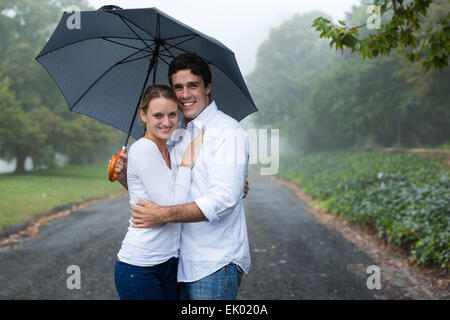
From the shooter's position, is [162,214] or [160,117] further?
[160,117]

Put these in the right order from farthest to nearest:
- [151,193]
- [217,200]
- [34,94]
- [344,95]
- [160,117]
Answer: [344,95] → [34,94] → [160,117] → [151,193] → [217,200]

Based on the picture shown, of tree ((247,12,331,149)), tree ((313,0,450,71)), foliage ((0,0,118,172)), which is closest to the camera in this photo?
tree ((313,0,450,71))

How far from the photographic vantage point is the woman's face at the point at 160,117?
90.3 inches

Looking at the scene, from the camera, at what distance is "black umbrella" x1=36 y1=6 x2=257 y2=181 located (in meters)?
2.77

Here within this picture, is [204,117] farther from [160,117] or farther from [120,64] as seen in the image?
[120,64]

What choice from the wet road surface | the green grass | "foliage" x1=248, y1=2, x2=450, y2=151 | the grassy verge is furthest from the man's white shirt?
"foliage" x1=248, y1=2, x2=450, y2=151

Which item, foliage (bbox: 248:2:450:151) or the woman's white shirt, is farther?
foliage (bbox: 248:2:450:151)

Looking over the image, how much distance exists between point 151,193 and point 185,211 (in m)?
0.26

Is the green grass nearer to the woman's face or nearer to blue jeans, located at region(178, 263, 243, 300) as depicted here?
the woman's face

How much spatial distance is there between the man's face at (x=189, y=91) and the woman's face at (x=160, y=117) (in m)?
0.10

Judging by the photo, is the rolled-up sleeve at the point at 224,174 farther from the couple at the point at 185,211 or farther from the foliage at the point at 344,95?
the foliage at the point at 344,95

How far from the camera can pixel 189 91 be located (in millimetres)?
Answer: 2371

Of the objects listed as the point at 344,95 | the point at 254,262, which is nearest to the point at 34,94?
the point at 344,95

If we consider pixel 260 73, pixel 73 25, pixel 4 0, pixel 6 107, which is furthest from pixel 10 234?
pixel 260 73
